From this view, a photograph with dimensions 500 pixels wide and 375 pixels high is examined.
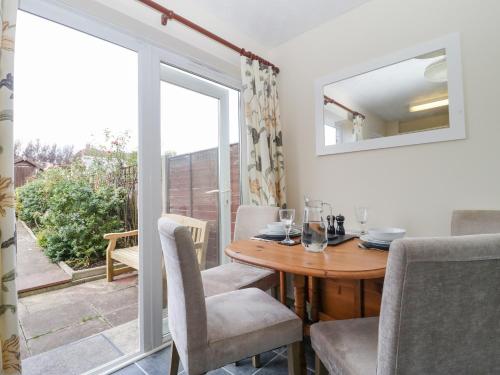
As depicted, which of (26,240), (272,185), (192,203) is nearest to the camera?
(26,240)

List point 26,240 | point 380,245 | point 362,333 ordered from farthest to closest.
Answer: point 26,240, point 380,245, point 362,333

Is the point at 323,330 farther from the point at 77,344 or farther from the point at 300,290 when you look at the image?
the point at 77,344

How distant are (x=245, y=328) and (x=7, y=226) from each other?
1.07m

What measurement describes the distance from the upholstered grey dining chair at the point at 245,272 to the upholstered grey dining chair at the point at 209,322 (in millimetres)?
357

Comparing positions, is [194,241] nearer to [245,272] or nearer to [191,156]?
[245,272]

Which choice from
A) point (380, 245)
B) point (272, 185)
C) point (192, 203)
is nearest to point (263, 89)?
point (272, 185)

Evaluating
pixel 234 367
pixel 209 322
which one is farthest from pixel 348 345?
pixel 234 367

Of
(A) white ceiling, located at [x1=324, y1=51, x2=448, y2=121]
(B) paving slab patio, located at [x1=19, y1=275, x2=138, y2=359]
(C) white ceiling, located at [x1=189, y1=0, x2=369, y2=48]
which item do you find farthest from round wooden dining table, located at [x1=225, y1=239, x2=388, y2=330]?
(C) white ceiling, located at [x1=189, y1=0, x2=369, y2=48]

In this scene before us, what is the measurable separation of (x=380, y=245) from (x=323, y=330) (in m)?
0.51

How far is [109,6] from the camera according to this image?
153 centimetres

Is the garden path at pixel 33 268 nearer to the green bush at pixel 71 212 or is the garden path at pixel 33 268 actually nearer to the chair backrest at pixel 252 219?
the green bush at pixel 71 212

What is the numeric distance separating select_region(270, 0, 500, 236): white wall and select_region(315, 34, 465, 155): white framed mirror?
6 centimetres

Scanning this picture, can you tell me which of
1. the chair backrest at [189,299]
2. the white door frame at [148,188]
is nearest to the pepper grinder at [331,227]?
the chair backrest at [189,299]

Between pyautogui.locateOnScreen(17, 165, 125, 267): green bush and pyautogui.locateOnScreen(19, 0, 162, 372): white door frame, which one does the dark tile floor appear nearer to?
pyautogui.locateOnScreen(19, 0, 162, 372): white door frame
